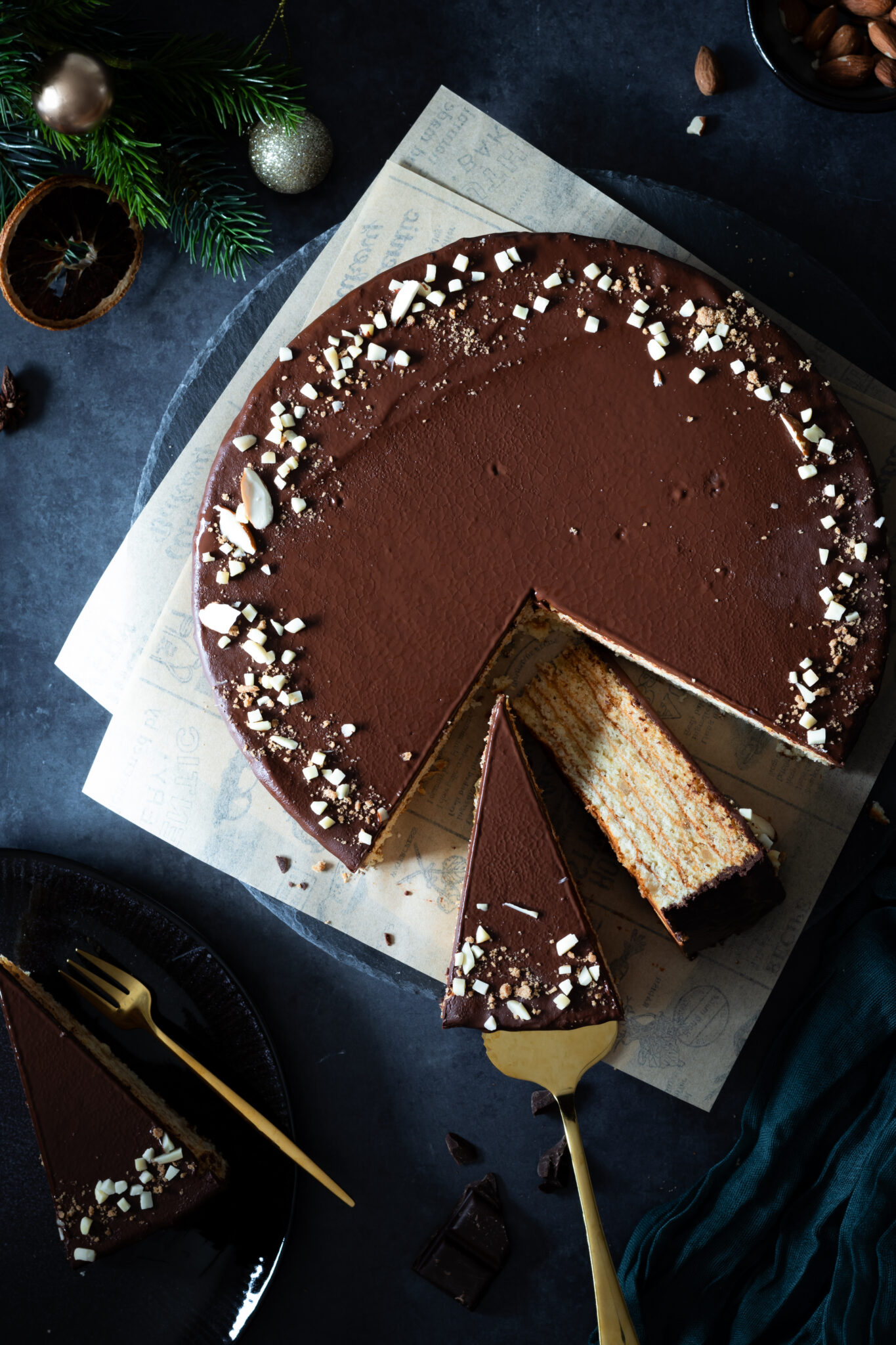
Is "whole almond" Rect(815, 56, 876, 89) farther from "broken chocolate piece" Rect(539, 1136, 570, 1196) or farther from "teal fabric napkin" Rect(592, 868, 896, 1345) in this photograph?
"broken chocolate piece" Rect(539, 1136, 570, 1196)

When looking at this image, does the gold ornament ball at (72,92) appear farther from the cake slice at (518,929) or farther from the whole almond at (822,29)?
the whole almond at (822,29)

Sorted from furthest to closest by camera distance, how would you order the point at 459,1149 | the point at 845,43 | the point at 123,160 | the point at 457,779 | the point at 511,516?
the point at 459,1149 → the point at 457,779 → the point at 845,43 → the point at 511,516 → the point at 123,160

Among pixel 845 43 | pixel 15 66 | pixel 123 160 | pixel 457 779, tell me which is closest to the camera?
pixel 15 66

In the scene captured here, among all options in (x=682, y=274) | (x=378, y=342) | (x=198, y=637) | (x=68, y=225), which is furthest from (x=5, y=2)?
(x=682, y=274)

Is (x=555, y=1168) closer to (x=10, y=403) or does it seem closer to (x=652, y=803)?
(x=652, y=803)

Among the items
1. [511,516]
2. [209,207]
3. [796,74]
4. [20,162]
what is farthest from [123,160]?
[796,74]

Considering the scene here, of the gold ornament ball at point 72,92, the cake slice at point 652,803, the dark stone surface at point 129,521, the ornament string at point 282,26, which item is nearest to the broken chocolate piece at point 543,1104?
the dark stone surface at point 129,521

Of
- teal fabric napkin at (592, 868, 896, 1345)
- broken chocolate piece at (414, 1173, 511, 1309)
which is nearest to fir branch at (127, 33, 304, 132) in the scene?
teal fabric napkin at (592, 868, 896, 1345)

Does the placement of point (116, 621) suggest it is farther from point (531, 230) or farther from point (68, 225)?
point (531, 230)
